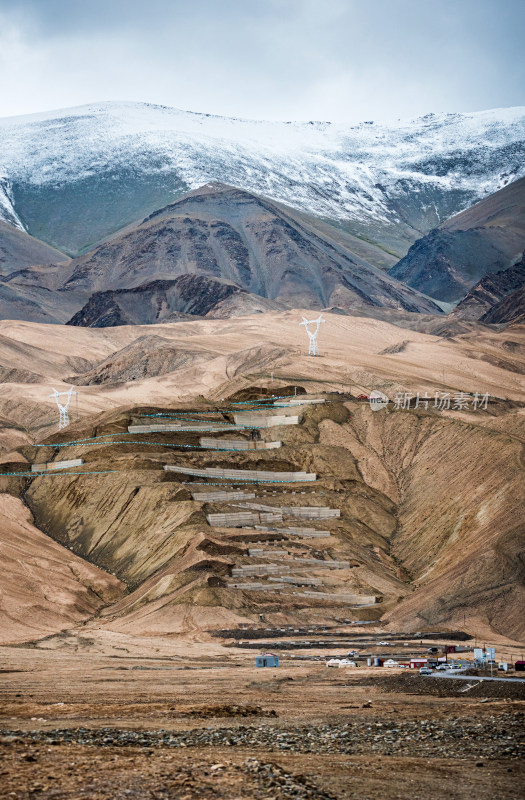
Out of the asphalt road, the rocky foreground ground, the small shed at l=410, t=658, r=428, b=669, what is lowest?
the rocky foreground ground

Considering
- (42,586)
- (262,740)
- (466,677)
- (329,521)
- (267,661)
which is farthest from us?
(329,521)

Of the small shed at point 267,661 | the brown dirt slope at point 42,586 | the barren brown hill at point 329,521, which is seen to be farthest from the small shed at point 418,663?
the brown dirt slope at point 42,586

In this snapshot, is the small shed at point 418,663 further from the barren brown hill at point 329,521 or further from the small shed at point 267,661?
the barren brown hill at point 329,521

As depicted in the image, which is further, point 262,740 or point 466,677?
point 466,677

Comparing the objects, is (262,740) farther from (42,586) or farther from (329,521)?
(329,521)

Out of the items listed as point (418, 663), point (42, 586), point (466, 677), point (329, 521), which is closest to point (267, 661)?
point (418, 663)

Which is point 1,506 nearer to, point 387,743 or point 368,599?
point 368,599

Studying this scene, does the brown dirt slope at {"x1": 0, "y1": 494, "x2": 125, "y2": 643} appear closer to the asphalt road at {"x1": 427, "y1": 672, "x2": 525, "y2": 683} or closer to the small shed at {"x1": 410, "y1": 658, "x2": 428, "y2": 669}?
the small shed at {"x1": 410, "y1": 658, "x2": 428, "y2": 669}

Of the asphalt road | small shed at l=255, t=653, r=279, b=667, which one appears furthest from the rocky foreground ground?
small shed at l=255, t=653, r=279, b=667

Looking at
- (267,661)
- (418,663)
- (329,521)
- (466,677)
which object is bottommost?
(466,677)

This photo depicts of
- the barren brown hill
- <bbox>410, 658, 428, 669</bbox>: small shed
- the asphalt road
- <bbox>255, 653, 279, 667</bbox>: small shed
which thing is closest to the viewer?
the asphalt road

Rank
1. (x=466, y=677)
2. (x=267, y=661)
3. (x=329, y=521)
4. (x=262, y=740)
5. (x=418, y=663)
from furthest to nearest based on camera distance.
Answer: (x=329, y=521) < (x=267, y=661) < (x=418, y=663) < (x=466, y=677) < (x=262, y=740)
